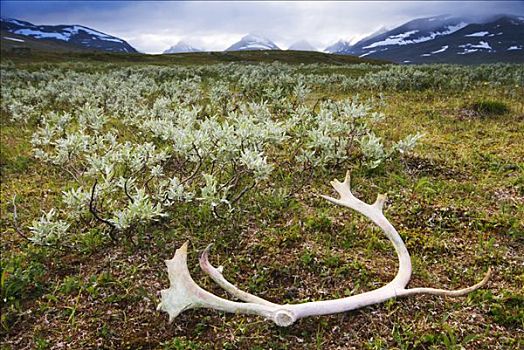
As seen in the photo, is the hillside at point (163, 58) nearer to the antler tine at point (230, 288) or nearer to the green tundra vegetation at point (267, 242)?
the green tundra vegetation at point (267, 242)

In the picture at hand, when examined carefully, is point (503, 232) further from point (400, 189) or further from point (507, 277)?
point (400, 189)

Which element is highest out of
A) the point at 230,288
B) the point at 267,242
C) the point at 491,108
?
the point at 230,288

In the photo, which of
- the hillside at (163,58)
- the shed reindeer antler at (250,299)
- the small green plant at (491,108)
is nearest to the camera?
the shed reindeer antler at (250,299)

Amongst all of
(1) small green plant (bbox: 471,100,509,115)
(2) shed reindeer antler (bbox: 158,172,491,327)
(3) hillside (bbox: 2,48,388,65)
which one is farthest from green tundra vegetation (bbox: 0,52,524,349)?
(3) hillside (bbox: 2,48,388,65)

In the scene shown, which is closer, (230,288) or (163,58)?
(230,288)

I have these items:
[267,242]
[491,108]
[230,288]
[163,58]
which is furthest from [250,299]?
[163,58]

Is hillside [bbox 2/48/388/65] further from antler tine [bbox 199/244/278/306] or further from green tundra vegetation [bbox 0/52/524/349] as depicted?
antler tine [bbox 199/244/278/306]

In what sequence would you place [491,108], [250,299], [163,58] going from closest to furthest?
[250,299]
[491,108]
[163,58]

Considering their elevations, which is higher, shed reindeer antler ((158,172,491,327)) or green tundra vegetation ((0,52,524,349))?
shed reindeer antler ((158,172,491,327))

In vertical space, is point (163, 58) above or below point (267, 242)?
above

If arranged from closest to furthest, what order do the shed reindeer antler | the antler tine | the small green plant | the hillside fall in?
the shed reindeer antler < the antler tine < the small green plant < the hillside

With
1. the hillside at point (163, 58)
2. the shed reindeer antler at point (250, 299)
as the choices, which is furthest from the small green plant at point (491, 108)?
the hillside at point (163, 58)

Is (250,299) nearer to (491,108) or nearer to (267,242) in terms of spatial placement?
(267,242)

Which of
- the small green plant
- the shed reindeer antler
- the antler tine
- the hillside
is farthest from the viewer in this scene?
the hillside
